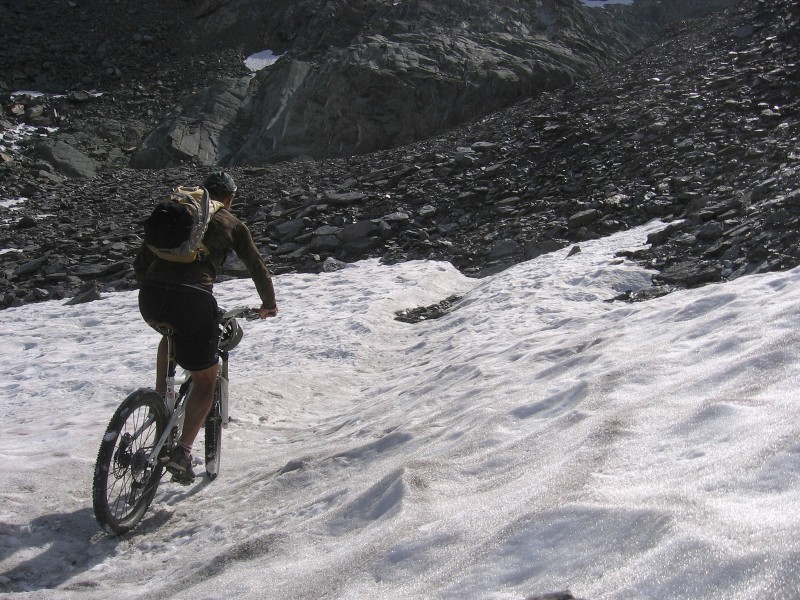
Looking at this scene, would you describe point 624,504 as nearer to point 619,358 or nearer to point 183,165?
point 619,358

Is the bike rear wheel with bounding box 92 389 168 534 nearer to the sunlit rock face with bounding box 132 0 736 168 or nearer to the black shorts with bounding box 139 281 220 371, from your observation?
the black shorts with bounding box 139 281 220 371

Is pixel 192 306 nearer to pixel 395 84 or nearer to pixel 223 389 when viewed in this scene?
pixel 223 389

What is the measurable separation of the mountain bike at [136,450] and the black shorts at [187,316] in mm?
74

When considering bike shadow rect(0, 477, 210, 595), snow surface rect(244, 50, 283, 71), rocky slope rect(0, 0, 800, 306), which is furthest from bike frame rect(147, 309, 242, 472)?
snow surface rect(244, 50, 283, 71)

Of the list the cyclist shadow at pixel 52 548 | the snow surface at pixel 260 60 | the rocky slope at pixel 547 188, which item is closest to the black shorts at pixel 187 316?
the cyclist shadow at pixel 52 548

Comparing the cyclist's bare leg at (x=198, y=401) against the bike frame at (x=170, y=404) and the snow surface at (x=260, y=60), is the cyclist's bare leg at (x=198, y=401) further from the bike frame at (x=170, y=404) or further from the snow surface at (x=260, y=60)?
→ the snow surface at (x=260, y=60)

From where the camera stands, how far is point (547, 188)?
15.3 m

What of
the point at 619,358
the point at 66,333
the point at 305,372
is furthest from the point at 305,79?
the point at 619,358

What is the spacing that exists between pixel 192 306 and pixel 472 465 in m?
2.01

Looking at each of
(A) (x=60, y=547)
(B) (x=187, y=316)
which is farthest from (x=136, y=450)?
(B) (x=187, y=316)

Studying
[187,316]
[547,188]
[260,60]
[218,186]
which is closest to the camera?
[187,316]

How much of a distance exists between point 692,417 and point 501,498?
3.46ft

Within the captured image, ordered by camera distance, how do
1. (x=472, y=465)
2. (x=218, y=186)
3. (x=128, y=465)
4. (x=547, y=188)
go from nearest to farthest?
(x=472, y=465) < (x=128, y=465) < (x=218, y=186) < (x=547, y=188)

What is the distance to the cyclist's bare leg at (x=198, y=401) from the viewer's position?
185 inches
